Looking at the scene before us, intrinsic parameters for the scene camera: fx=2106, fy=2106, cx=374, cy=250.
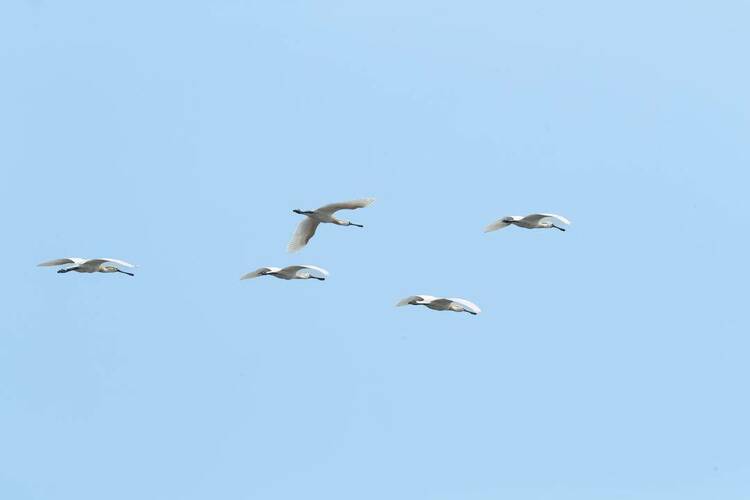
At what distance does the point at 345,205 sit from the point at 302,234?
351 cm

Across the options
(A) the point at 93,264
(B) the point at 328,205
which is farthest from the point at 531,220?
(A) the point at 93,264

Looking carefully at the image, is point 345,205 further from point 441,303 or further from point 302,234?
point 441,303

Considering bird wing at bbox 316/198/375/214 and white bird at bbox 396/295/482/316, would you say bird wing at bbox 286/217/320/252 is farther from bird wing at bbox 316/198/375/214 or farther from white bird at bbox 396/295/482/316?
white bird at bbox 396/295/482/316

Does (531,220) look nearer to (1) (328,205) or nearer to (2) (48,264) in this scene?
(1) (328,205)

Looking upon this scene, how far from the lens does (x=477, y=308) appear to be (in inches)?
2938

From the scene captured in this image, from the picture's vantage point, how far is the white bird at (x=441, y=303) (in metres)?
74.4

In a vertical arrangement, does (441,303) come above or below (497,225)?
below

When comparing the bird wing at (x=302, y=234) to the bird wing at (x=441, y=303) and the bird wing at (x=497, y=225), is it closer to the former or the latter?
the bird wing at (x=497, y=225)

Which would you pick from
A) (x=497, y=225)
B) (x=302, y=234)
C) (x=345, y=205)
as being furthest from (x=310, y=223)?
Result: (x=497, y=225)

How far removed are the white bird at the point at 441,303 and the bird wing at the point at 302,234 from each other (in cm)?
821

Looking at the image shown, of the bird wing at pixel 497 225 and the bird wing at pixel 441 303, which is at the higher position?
the bird wing at pixel 497 225

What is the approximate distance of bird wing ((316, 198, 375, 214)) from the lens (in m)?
77.9

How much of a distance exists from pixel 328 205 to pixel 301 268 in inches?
103

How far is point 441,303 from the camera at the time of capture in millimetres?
75375
